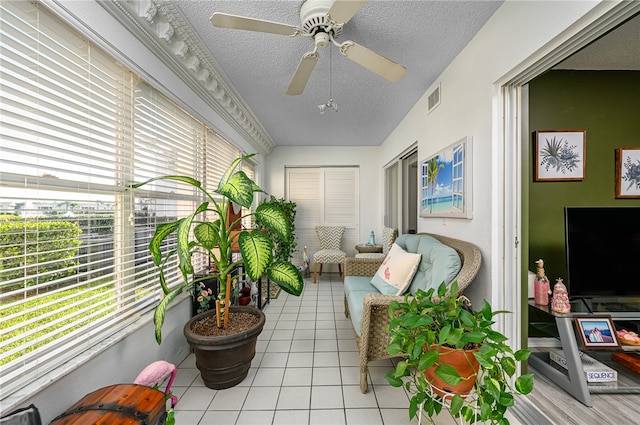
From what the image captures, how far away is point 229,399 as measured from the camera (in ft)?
5.09

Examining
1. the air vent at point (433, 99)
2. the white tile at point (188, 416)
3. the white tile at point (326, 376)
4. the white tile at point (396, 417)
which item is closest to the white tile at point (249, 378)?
the white tile at point (188, 416)

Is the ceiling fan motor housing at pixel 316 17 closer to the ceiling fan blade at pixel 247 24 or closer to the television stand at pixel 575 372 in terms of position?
the ceiling fan blade at pixel 247 24

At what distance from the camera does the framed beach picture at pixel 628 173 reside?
1.98 metres

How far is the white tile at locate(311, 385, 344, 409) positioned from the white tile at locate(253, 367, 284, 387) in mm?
267

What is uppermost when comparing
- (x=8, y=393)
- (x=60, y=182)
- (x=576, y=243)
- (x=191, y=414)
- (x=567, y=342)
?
(x=60, y=182)

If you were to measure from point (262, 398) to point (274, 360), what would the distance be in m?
0.40

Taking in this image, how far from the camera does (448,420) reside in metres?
1.39

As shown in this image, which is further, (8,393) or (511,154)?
(511,154)

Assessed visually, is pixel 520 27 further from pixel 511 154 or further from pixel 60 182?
pixel 60 182

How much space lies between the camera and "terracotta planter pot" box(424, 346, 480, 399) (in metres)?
1.04

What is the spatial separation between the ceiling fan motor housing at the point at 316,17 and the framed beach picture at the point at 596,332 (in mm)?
2354

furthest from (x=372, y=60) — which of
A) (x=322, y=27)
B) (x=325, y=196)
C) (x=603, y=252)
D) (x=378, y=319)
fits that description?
(x=325, y=196)

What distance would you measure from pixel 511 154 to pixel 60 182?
7.81ft

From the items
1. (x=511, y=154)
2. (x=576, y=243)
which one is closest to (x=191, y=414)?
(x=511, y=154)
